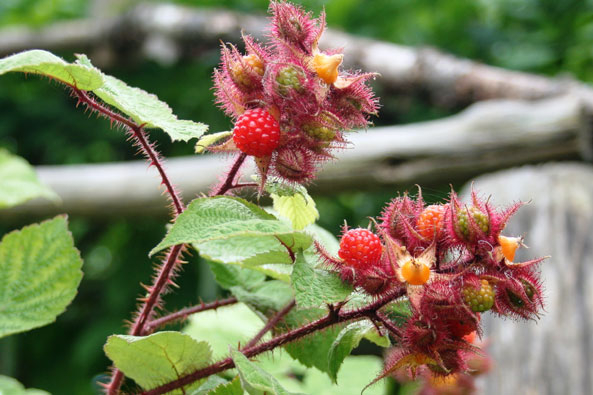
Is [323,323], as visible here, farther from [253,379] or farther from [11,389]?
[11,389]

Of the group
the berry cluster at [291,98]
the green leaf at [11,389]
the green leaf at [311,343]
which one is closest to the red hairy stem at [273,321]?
→ the green leaf at [311,343]

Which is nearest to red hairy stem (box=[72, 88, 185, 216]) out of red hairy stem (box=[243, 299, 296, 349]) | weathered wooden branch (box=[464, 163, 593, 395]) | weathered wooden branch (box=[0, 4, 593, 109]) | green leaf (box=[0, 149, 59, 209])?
red hairy stem (box=[243, 299, 296, 349])

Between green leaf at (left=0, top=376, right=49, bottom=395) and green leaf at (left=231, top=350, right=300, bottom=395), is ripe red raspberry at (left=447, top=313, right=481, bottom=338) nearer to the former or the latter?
green leaf at (left=231, top=350, right=300, bottom=395)

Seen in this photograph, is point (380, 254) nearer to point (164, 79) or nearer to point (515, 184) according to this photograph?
point (515, 184)

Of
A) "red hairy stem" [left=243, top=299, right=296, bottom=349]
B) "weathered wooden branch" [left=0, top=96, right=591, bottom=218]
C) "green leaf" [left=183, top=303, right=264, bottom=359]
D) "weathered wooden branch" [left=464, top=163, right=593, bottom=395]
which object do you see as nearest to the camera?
"red hairy stem" [left=243, top=299, right=296, bottom=349]

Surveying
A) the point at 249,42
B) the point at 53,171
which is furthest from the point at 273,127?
the point at 53,171

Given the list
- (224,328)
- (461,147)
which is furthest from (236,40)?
(224,328)
